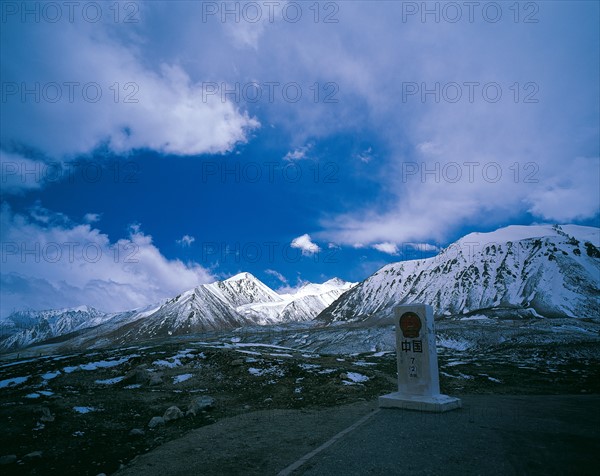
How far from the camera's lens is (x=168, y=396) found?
22.0 meters

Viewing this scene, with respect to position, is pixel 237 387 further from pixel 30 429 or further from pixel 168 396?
pixel 30 429

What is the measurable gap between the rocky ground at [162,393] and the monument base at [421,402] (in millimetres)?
4393

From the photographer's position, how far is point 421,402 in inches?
636

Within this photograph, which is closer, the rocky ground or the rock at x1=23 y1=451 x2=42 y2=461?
the rock at x1=23 y1=451 x2=42 y2=461

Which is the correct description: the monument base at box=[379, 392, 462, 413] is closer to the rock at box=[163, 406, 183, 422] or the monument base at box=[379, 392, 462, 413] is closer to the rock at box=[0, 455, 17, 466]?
the rock at box=[163, 406, 183, 422]

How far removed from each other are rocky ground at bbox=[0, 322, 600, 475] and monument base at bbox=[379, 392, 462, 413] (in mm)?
4393

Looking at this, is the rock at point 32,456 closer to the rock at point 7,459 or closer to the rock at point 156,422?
the rock at point 7,459

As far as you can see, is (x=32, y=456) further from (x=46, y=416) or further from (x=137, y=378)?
(x=137, y=378)

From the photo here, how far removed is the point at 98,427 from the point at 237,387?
1074 cm

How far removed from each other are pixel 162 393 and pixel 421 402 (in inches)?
→ 629

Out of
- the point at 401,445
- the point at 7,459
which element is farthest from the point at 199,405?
the point at 401,445

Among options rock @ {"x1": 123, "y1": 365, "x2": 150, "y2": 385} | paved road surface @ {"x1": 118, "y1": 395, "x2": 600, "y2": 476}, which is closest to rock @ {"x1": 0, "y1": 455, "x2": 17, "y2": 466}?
paved road surface @ {"x1": 118, "y1": 395, "x2": 600, "y2": 476}

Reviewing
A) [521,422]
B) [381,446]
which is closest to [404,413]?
[521,422]

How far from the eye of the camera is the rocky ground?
1314 centimetres
